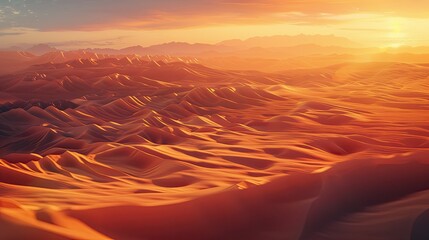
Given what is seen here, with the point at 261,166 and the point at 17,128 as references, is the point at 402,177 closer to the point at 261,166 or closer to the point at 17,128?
the point at 261,166

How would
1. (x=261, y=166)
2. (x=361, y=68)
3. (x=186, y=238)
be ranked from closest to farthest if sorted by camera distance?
1. (x=186, y=238)
2. (x=261, y=166)
3. (x=361, y=68)

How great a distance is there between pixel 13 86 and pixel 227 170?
57.2 meters

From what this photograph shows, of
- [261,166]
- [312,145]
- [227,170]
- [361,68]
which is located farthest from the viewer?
[361,68]

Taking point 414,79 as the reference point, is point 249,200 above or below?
below

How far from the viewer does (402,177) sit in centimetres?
774

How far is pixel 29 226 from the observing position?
4121mm

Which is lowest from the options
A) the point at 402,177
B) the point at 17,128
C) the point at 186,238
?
the point at 186,238

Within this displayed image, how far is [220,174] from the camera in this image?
1150cm

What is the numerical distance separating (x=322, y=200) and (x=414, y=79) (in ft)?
206

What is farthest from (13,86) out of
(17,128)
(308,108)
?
(308,108)

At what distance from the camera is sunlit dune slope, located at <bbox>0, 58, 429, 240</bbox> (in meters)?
5.48

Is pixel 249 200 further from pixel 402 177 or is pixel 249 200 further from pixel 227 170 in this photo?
pixel 227 170

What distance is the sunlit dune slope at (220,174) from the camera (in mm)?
5480

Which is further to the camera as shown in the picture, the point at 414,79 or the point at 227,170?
the point at 414,79
